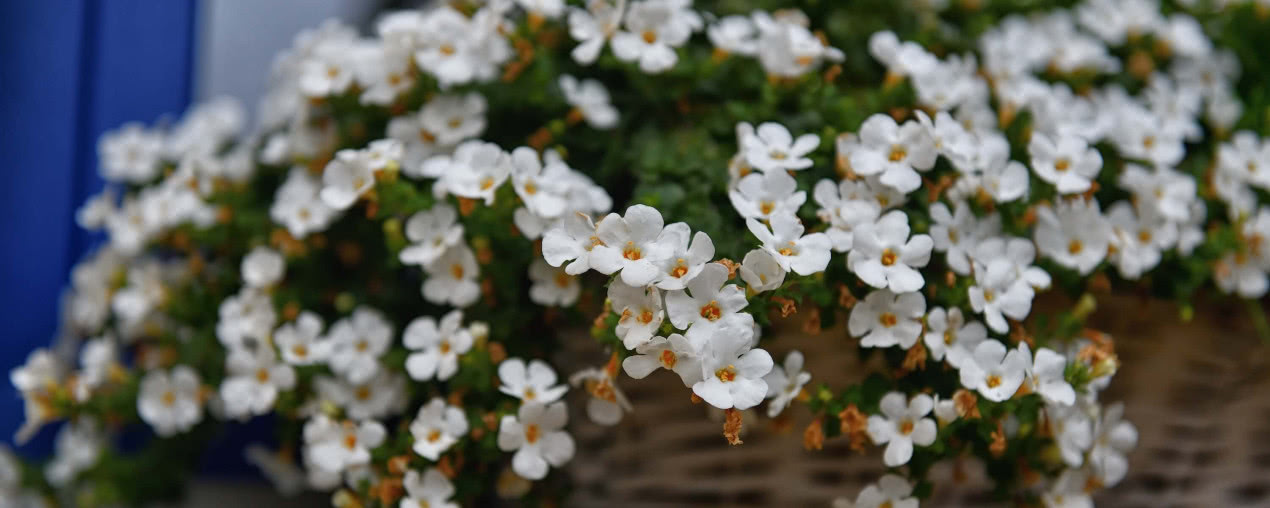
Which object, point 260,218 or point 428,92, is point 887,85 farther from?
point 260,218

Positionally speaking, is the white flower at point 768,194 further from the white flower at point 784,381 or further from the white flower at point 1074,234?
the white flower at point 1074,234

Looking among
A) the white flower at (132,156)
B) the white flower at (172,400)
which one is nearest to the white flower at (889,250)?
the white flower at (172,400)

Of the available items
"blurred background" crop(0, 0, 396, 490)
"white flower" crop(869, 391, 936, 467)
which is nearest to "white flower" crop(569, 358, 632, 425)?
"white flower" crop(869, 391, 936, 467)

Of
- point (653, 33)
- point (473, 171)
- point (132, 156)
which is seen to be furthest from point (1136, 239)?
point (132, 156)

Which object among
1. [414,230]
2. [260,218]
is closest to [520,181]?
[414,230]

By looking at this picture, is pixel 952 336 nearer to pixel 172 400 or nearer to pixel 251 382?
pixel 251 382
